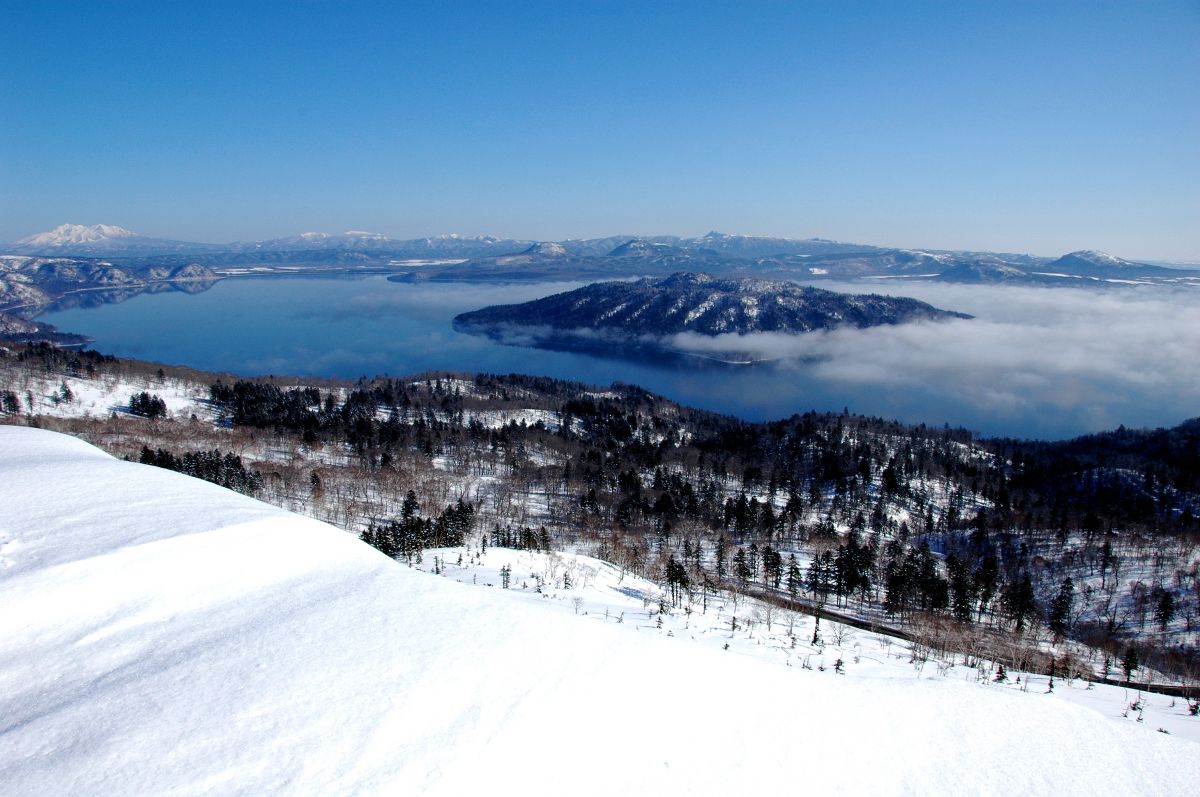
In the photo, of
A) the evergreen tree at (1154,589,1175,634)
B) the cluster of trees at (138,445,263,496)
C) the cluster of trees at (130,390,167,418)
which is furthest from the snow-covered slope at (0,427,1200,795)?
the cluster of trees at (130,390,167,418)

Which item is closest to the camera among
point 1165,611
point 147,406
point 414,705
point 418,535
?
point 414,705

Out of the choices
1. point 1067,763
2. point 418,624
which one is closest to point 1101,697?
point 1067,763

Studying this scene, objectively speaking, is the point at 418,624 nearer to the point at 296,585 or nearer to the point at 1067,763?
the point at 296,585

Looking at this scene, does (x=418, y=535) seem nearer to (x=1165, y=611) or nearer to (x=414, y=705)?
(x=414, y=705)

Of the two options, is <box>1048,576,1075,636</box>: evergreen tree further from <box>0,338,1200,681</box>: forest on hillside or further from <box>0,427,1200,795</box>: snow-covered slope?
<box>0,427,1200,795</box>: snow-covered slope

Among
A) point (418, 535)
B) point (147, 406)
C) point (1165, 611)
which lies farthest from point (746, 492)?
point (147, 406)

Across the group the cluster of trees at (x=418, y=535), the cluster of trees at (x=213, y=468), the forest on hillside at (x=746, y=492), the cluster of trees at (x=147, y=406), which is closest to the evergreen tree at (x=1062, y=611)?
the forest on hillside at (x=746, y=492)

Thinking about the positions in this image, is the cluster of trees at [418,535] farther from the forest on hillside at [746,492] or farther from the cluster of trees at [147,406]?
the cluster of trees at [147,406]
